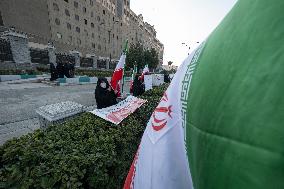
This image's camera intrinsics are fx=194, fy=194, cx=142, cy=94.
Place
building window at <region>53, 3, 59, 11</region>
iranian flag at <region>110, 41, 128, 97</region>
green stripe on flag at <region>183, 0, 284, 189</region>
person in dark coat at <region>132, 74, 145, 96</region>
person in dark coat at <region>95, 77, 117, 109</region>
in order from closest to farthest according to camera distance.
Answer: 1. green stripe on flag at <region>183, 0, 284, 189</region>
2. person in dark coat at <region>95, 77, 117, 109</region>
3. iranian flag at <region>110, 41, 128, 97</region>
4. person in dark coat at <region>132, 74, 145, 96</region>
5. building window at <region>53, 3, 59, 11</region>

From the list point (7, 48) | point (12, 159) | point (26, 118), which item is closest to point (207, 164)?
point (12, 159)

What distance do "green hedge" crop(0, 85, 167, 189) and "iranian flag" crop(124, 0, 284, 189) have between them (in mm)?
1648

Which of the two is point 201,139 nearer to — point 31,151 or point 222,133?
point 222,133

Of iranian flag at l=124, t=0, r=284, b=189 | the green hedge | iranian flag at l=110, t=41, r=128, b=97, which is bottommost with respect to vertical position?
the green hedge

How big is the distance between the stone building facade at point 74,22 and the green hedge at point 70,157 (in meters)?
31.9

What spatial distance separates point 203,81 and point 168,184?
1.72ft

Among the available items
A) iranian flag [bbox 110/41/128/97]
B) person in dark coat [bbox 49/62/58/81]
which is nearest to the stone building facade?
person in dark coat [bbox 49/62/58/81]

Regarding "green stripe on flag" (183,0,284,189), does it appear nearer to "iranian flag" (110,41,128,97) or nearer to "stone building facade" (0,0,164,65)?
"iranian flag" (110,41,128,97)

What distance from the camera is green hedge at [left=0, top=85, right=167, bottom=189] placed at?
6.74ft

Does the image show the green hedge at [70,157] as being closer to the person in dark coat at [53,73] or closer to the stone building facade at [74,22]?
the person in dark coat at [53,73]

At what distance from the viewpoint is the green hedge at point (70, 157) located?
80.9 inches

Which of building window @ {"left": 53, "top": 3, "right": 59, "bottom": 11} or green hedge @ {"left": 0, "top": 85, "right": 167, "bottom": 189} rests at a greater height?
building window @ {"left": 53, "top": 3, "right": 59, "bottom": 11}

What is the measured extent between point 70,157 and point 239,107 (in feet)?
7.66

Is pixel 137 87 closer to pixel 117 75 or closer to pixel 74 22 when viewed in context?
pixel 117 75
